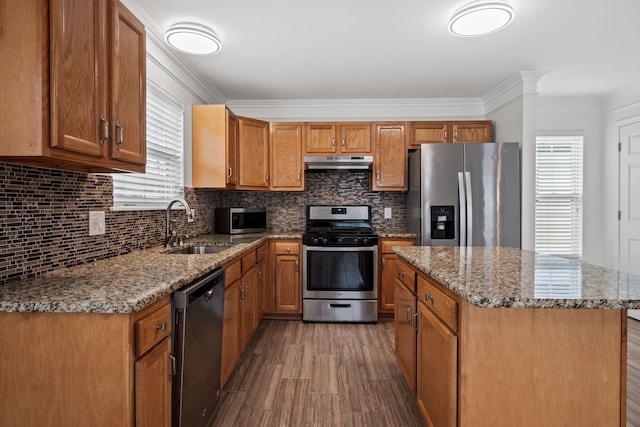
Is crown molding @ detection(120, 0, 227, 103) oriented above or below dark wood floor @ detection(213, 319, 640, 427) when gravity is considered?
Answer: above

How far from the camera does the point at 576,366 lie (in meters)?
1.17

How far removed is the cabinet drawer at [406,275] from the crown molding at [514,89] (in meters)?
2.26

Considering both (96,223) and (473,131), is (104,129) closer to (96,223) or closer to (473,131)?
(96,223)

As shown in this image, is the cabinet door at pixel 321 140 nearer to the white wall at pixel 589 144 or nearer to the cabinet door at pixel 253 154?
the cabinet door at pixel 253 154

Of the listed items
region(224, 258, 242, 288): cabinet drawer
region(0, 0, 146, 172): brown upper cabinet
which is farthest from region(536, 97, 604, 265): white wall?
region(0, 0, 146, 172): brown upper cabinet

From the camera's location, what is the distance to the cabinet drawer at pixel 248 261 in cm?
252

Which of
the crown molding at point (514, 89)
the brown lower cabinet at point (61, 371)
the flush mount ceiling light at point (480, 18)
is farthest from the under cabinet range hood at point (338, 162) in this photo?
the brown lower cabinet at point (61, 371)

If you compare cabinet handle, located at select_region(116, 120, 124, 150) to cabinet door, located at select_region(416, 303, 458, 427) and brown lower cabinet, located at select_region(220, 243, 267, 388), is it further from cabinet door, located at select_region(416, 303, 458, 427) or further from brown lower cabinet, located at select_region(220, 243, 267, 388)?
cabinet door, located at select_region(416, 303, 458, 427)

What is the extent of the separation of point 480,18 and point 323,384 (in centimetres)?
252

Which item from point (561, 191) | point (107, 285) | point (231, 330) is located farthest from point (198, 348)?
point (561, 191)

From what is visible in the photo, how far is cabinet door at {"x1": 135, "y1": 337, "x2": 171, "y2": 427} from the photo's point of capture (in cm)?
109

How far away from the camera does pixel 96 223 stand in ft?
6.05

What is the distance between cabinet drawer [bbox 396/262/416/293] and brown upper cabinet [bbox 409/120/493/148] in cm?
196

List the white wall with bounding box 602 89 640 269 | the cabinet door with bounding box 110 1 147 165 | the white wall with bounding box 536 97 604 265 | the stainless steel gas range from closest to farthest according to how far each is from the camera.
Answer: the cabinet door with bounding box 110 1 147 165 → the stainless steel gas range → the white wall with bounding box 602 89 640 269 → the white wall with bounding box 536 97 604 265
